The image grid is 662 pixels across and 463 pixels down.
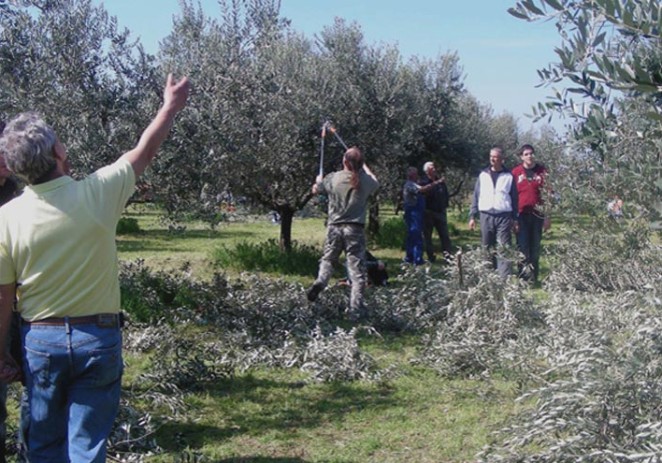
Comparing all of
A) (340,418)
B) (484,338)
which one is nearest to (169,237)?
(484,338)

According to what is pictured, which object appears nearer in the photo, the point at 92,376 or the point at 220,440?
the point at 92,376

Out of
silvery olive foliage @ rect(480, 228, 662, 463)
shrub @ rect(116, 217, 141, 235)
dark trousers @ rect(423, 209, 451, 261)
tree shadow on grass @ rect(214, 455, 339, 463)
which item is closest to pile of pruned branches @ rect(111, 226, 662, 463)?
silvery olive foliage @ rect(480, 228, 662, 463)

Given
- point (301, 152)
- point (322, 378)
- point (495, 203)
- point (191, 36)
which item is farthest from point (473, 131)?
point (322, 378)

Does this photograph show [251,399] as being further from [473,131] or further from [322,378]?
[473,131]

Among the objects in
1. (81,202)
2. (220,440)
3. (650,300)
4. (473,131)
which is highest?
(473,131)

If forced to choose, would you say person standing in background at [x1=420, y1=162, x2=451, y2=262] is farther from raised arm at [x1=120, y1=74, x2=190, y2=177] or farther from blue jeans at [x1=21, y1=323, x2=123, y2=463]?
blue jeans at [x1=21, y1=323, x2=123, y2=463]

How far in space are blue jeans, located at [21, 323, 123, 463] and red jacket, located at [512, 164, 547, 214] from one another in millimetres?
7744

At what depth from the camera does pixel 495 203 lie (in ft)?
32.9

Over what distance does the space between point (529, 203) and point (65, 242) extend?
808 centimetres

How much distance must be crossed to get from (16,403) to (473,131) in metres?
15.0

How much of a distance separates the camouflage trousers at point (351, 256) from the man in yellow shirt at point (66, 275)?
17.7ft

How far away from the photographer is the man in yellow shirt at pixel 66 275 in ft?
10.4

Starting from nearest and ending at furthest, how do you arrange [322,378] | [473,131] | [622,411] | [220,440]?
[622,411], [220,440], [322,378], [473,131]

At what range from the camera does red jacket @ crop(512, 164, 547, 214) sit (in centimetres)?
1022
